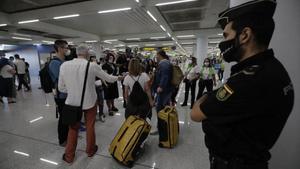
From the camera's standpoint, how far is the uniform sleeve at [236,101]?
0.69 metres

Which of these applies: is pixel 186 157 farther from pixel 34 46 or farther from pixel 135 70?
pixel 34 46

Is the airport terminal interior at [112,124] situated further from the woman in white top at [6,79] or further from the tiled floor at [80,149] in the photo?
the woman in white top at [6,79]

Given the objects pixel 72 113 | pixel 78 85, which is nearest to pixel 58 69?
pixel 78 85

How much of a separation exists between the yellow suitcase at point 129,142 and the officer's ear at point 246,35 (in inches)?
64.1

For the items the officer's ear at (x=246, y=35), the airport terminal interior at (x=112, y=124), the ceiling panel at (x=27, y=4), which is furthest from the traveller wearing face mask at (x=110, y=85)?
the officer's ear at (x=246, y=35)

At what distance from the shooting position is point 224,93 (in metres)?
0.74

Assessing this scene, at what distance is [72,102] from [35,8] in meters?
6.27

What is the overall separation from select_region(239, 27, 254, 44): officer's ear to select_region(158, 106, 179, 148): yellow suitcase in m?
1.79

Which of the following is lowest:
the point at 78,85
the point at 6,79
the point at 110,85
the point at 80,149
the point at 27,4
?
the point at 80,149

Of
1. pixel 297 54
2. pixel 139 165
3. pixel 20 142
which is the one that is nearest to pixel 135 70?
pixel 139 165

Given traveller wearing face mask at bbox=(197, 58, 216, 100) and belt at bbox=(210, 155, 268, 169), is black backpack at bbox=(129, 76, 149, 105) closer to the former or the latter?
belt at bbox=(210, 155, 268, 169)

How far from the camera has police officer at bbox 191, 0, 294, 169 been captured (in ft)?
2.27

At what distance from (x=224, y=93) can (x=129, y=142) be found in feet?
5.23

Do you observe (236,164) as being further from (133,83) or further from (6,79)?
(6,79)
